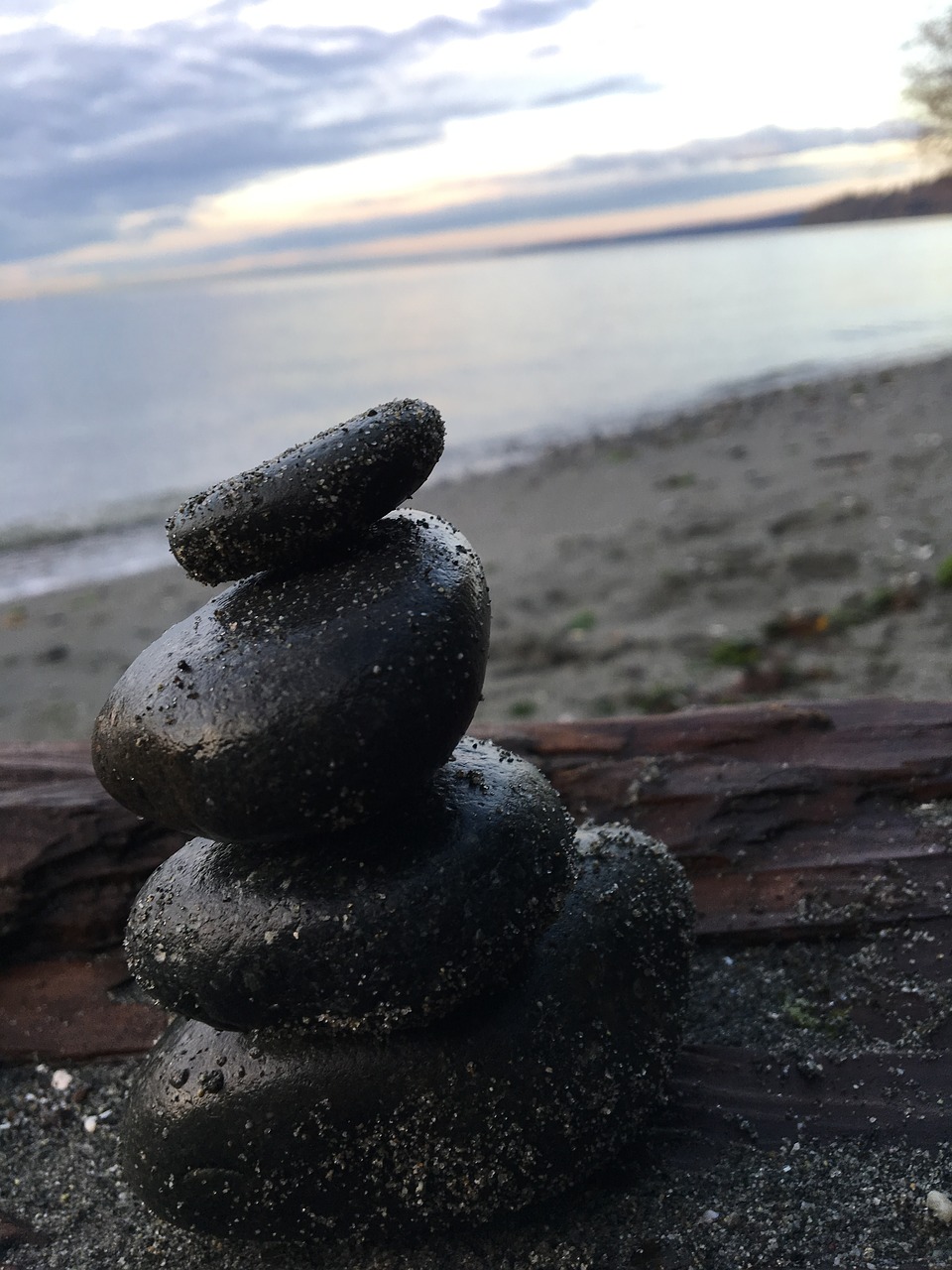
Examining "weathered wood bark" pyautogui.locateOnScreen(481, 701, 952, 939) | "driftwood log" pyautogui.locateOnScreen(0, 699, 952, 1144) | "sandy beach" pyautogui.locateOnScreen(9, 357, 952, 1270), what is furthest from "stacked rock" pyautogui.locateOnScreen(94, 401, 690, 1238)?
"weathered wood bark" pyautogui.locateOnScreen(481, 701, 952, 939)

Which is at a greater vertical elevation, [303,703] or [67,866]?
[303,703]

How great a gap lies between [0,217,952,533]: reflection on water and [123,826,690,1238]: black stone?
2080cm

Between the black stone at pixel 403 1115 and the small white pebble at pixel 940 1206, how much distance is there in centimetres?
82

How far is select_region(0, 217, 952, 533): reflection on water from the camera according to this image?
27.9 m

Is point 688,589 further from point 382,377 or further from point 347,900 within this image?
point 382,377

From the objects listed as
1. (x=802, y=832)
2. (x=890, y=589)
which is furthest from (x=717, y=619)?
(x=802, y=832)

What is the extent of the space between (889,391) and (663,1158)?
68.7 ft

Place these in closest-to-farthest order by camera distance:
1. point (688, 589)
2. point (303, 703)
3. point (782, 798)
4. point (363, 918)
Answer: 1. point (303, 703)
2. point (363, 918)
3. point (782, 798)
4. point (688, 589)

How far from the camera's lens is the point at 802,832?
4.95 m

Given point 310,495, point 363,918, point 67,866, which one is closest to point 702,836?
point 363,918

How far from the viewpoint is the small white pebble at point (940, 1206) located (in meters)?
3.06

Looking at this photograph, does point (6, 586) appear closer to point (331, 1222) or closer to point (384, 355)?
point (331, 1222)

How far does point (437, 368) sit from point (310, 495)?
128 feet

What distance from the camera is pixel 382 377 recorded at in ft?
128
